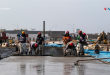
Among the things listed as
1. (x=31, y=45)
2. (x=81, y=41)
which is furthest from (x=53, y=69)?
(x=31, y=45)

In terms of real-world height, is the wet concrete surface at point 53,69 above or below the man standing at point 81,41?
below

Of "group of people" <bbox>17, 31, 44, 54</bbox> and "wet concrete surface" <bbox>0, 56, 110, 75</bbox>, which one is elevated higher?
"group of people" <bbox>17, 31, 44, 54</bbox>

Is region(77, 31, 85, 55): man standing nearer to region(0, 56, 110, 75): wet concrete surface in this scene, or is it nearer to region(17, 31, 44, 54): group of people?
region(17, 31, 44, 54): group of people

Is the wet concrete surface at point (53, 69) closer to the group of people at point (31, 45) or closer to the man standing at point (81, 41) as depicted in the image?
the man standing at point (81, 41)

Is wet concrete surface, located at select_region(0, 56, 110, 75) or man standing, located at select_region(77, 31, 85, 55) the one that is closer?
wet concrete surface, located at select_region(0, 56, 110, 75)

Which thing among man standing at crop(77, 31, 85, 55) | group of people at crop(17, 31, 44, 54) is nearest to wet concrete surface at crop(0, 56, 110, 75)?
man standing at crop(77, 31, 85, 55)

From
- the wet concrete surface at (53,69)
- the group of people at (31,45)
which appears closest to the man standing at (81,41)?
the group of people at (31,45)

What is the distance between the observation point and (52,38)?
537 ft

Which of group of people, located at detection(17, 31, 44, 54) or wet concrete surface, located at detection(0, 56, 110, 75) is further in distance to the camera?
group of people, located at detection(17, 31, 44, 54)

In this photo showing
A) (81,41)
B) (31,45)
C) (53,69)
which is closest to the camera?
(53,69)

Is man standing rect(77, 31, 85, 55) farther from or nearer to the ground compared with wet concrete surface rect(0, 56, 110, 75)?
farther from the ground

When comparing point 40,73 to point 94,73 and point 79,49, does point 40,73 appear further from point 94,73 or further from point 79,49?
point 79,49

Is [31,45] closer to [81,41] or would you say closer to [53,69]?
[81,41]

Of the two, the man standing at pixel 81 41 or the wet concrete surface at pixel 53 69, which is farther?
the man standing at pixel 81 41
